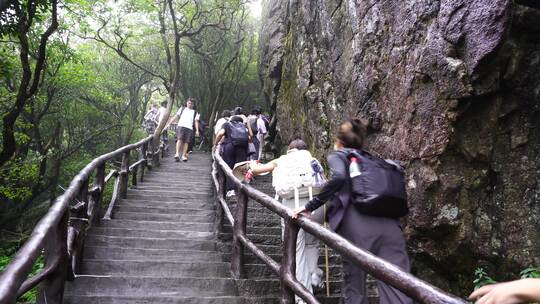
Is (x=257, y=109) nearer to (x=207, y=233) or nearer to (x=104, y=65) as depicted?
(x=207, y=233)

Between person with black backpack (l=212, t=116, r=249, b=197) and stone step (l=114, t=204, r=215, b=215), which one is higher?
person with black backpack (l=212, t=116, r=249, b=197)

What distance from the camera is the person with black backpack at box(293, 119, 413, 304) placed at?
10.1 feet

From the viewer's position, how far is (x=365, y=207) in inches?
122

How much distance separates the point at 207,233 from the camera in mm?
5996

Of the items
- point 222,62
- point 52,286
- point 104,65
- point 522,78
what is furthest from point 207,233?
point 104,65

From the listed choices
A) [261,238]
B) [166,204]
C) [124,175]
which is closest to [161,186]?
[166,204]

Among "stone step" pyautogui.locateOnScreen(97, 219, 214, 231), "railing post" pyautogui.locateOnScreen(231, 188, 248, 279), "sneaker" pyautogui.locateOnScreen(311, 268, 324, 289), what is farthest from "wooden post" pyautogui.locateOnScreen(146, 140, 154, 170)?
"sneaker" pyautogui.locateOnScreen(311, 268, 324, 289)

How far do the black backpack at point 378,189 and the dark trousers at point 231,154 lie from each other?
196 inches

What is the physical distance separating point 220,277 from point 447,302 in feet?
11.3

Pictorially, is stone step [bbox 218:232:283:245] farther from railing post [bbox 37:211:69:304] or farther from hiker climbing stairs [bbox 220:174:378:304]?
railing post [bbox 37:211:69:304]

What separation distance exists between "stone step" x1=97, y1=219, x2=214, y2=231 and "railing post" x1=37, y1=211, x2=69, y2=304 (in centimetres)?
273

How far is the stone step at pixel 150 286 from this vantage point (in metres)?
4.01

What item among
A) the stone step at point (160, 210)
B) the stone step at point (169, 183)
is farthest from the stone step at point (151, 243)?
the stone step at point (169, 183)

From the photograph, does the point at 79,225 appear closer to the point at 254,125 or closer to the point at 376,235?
the point at 376,235
